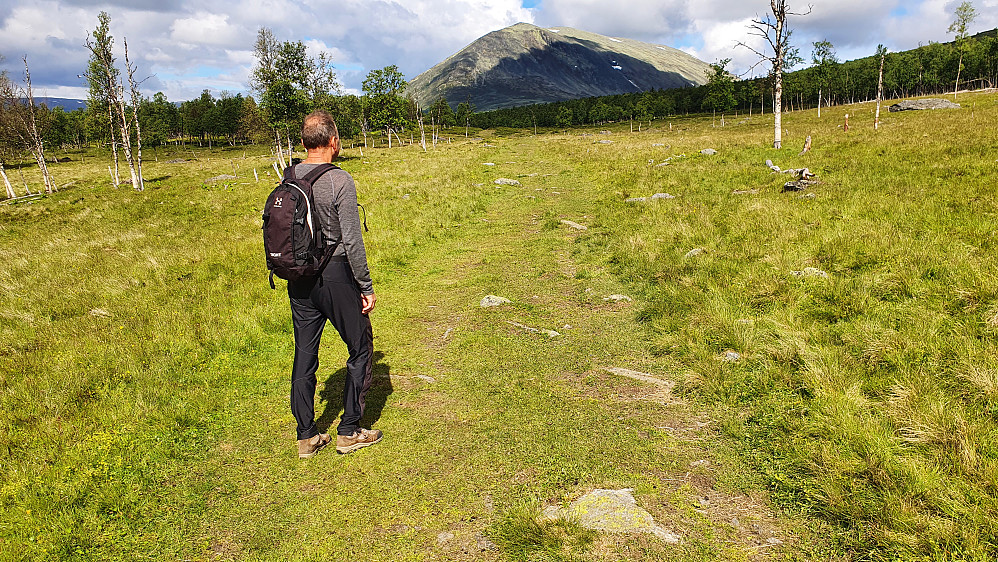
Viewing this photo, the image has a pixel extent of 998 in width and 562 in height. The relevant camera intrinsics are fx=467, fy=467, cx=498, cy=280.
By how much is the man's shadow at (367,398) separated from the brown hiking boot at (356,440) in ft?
1.34

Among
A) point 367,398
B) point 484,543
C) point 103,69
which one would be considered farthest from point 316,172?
point 103,69

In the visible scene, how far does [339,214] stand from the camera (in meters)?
4.64

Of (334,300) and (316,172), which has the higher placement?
(316,172)

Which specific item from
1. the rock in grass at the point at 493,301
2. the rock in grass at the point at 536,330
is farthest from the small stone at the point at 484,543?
the rock in grass at the point at 493,301

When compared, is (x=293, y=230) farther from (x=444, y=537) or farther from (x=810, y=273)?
(x=810, y=273)

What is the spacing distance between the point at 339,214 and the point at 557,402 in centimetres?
335

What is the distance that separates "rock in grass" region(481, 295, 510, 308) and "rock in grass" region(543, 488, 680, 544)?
17.2ft

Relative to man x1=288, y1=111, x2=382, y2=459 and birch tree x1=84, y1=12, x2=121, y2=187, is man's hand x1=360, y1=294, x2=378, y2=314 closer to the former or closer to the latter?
man x1=288, y1=111, x2=382, y2=459

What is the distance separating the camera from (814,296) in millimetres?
7578

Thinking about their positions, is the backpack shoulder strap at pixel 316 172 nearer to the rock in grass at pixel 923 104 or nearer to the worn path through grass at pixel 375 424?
the worn path through grass at pixel 375 424

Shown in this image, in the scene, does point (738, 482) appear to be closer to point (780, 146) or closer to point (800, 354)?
point (800, 354)

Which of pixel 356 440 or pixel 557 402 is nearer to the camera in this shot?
pixel 356 440

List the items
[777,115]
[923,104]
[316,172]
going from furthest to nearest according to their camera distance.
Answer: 1. [923,104]
2. [777,115]
3. [316,172]

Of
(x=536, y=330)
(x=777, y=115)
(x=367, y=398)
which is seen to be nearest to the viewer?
(x=367, y=398)
